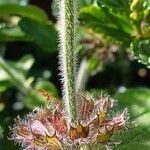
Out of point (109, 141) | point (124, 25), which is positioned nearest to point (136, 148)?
point (109, 141)

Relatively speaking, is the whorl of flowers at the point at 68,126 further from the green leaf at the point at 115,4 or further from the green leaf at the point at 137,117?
the green leaf at the point at 115,4

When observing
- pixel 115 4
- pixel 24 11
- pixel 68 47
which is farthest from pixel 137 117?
pixel 24 11

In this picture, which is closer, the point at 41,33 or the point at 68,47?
the point at 68,47

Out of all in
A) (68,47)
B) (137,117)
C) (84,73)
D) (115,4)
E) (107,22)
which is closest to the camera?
(68,47)

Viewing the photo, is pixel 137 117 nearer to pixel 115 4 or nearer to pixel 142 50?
pixel 142 50

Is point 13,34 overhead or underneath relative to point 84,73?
overhead

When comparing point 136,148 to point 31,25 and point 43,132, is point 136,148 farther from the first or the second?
point 31,25

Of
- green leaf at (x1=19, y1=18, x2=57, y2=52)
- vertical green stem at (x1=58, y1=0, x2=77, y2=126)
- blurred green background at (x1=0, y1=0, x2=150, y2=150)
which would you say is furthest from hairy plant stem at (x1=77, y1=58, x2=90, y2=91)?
vertical green stem at (x1=58, y1=0, x2=77, y2=126)

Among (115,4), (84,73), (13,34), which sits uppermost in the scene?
(115,4)
